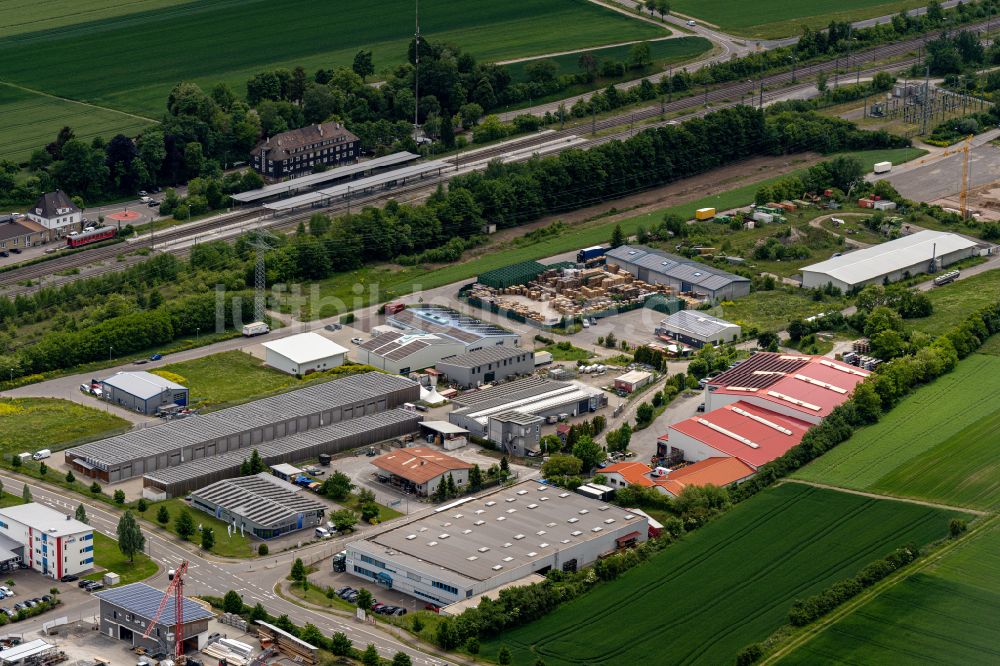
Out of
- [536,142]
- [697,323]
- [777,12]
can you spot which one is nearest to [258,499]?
[697,323]

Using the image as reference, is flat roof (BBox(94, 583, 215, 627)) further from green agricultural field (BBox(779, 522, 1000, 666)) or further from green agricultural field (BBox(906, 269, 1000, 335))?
green agricultural field (BBox(906, 269, 1000, 335))

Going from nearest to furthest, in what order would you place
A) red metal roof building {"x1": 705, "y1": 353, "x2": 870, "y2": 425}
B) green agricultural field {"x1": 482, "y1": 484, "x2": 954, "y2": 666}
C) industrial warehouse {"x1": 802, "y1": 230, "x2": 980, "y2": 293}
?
green agricultural field {"x1": 482, "y1": 484, "x2": 954, "y2": 666} → red metal roof building {"x1": 705, "y1": 353, "x2": 870, "y2": 425} → industrial warehouse {"x1": 802, "y1": 230, "x2": 980, "y2": 293}

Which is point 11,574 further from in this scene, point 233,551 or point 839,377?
point 839,377

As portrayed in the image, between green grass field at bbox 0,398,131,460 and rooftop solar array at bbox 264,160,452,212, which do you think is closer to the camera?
green grass field at bbox 0,398,131,460

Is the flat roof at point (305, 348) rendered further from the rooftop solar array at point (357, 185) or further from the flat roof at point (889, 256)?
the flat roof at point (889, 256)

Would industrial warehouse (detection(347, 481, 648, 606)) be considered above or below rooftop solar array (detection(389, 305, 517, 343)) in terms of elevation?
below

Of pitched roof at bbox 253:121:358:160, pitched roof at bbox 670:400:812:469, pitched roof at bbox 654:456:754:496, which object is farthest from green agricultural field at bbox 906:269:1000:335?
pitched roof at bbox 253:121:358:160

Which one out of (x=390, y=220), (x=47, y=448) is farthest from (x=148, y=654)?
(x=390, y=220)
